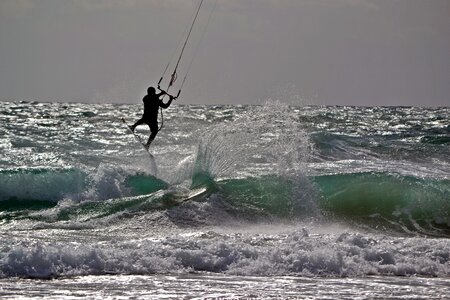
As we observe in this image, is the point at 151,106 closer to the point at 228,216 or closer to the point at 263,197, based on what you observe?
the point at 263,197

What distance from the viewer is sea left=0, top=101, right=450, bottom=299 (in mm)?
9602

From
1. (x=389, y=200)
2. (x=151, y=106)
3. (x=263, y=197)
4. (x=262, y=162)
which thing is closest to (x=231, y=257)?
(x=263, y=197)

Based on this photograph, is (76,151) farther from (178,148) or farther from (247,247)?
(247,247)

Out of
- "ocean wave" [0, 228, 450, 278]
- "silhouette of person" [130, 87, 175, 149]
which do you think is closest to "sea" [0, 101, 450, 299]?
"ocean wave" [0, 228, 450, 278]

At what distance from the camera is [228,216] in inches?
Answer: 598

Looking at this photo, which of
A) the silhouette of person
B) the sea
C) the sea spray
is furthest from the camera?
the silhouette of person

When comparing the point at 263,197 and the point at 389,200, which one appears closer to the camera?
the point at 263,197

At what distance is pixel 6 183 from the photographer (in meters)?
18.1

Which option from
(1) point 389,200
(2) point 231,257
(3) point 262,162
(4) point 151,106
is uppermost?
(4) point 151,106

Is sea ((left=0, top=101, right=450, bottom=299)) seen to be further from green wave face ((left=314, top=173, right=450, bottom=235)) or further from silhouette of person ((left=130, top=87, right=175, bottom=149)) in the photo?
silhouette of person ((left=130, top=87, right=175, bottom=149))

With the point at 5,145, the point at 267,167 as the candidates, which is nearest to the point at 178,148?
the point at 5,145

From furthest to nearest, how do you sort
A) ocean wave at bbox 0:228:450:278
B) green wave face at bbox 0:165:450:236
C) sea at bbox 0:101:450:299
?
1. green wave face at bbox 0:165:450:236
2. ocean wave at bbox 0:228:450:278
3. sea at bbox 0:101:450:299

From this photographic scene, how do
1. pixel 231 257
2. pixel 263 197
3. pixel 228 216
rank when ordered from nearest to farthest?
1. pixel 231 257
2. pixel 228 216
3. pixel 263 197

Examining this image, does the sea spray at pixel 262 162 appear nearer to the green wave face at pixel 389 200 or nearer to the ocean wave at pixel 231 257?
the green wave face at pixel 389 200
